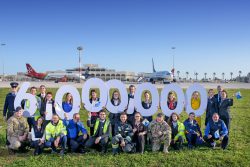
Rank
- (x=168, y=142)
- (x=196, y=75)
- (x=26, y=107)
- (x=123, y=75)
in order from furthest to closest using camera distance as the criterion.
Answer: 1. (x=196, y=75)
2. (x=123, y=75)
3. (x=26, y=107)
4. (x=168, y=142)

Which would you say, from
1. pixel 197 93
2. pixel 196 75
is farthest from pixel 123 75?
pixel 197 93

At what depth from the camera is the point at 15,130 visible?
29.5 feet

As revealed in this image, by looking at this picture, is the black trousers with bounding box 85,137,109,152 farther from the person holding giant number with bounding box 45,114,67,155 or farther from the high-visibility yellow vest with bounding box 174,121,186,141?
the high-visibility yellow vest with bounding box 174,121,186,141

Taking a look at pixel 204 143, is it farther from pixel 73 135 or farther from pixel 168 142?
pixel 73 135

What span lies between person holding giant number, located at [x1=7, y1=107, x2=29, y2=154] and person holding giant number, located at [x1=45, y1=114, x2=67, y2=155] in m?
0.76

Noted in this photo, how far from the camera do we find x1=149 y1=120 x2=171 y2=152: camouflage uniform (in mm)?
8992

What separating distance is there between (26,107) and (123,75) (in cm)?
13755

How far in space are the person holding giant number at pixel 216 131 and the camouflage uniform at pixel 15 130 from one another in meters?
5.49

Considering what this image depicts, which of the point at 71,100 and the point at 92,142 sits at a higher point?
the point at 71,100

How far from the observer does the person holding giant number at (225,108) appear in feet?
32.0

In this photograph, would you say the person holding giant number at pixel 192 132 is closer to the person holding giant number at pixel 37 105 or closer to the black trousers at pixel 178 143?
the black trousers at pixel 178 143

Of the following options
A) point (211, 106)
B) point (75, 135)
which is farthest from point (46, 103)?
point (211, 106)

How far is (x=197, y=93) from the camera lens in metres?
10.2

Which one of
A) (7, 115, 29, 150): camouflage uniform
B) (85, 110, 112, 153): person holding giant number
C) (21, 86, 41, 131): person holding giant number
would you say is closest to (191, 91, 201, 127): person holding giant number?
(85, 110, 112, 153): person holding giant number
